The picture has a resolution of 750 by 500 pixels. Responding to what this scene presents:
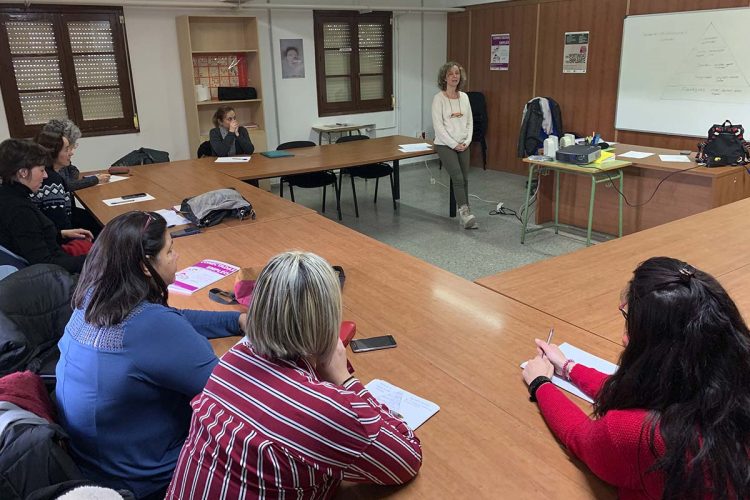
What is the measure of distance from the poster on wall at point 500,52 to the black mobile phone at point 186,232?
583cm

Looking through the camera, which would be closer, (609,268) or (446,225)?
(609,268)

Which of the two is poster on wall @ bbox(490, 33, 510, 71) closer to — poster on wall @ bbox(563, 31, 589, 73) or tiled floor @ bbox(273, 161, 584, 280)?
poster on wall @ bbox(563, 31, 589, 73)

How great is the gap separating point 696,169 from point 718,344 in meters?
3.71

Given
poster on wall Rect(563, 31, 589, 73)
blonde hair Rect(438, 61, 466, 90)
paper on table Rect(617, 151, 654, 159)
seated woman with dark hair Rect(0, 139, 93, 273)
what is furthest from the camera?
poster on wall Rect(563, 31, 589, 73)

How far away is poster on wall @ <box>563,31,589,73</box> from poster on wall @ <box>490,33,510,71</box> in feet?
2.99

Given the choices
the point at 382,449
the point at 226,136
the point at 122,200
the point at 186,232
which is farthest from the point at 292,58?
the point at 382,449

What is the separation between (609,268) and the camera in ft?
7.90

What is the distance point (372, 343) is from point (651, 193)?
3660mm

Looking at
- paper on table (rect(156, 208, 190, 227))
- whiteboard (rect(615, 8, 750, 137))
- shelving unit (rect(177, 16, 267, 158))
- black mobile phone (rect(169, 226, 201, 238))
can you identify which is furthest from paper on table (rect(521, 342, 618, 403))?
shelving unit (rect(177, 16, 267, 158))

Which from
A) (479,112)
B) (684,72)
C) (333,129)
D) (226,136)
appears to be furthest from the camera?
(479,112)

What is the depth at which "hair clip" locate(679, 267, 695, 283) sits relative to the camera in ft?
3.60

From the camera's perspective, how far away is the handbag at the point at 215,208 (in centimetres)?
314

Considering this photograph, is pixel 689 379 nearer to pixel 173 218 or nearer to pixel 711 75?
pixel 173 218

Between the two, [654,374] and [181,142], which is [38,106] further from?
[654,374]
